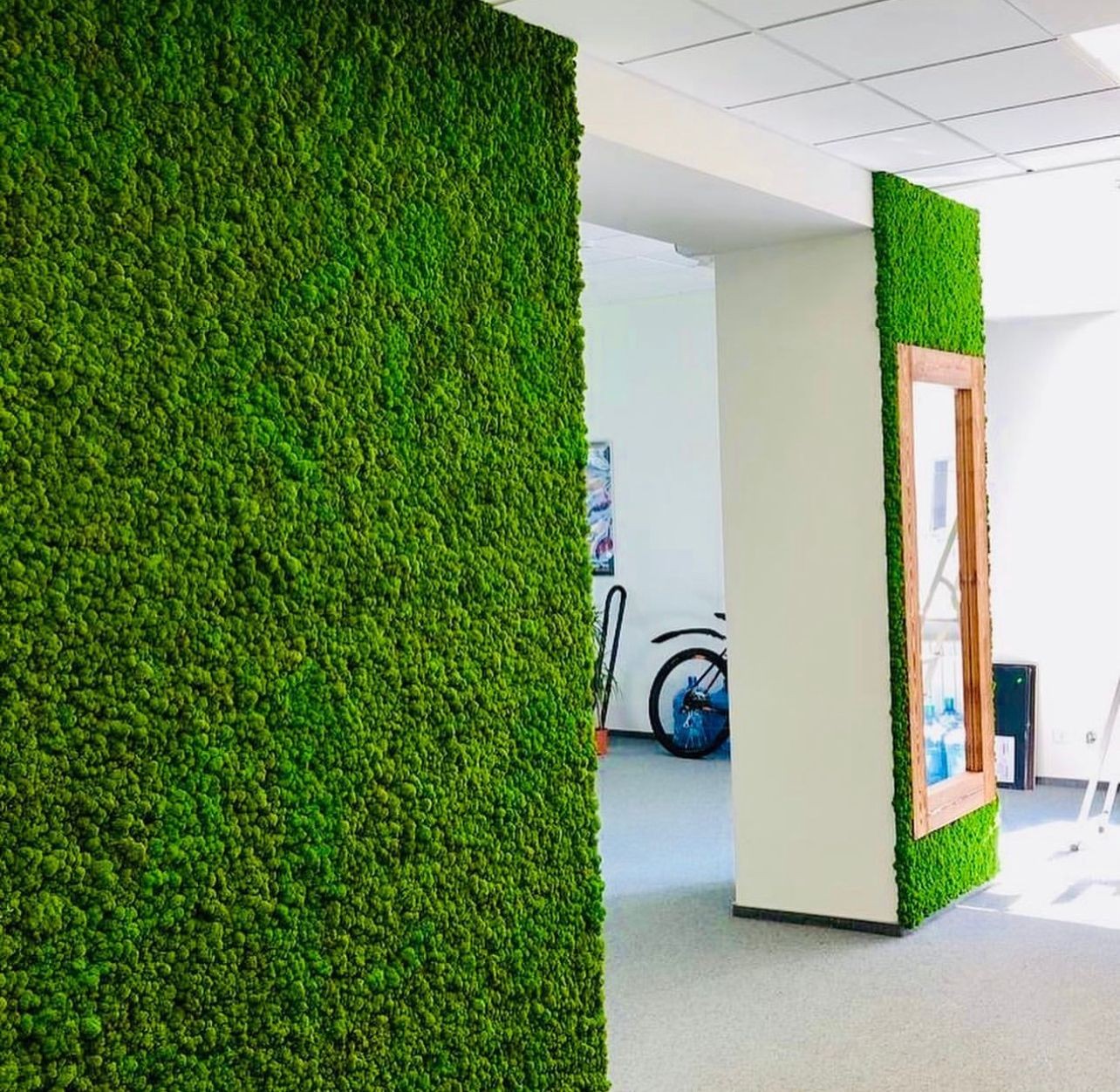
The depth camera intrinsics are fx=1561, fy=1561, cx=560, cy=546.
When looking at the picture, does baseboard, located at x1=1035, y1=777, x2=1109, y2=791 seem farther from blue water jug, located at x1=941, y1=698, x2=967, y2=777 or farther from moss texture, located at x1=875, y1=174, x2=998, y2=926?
blue water jug, located at x1=941, y1=698, x2=967, y2=777

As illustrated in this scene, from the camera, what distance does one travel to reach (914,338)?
214 inches

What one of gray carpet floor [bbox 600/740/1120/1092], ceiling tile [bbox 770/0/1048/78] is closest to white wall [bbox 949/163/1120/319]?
ceiling tile [bbox 770/0/1048/78]

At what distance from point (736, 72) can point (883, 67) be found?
0.37 metres

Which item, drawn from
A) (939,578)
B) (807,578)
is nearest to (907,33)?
(807,578)

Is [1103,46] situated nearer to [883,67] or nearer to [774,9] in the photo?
[883,67]

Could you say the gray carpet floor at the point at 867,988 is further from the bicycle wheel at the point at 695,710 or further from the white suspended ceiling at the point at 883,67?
the white suspended ceiling at the point at 883,67

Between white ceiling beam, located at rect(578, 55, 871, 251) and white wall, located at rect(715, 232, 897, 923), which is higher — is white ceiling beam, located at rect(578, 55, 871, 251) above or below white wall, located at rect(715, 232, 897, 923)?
above

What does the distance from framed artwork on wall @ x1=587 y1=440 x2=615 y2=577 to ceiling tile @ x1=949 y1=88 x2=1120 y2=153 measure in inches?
187

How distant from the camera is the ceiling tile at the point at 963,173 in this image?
514 centimetres

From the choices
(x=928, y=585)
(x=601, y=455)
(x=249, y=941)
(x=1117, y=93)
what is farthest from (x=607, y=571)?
(x=249, y=941)

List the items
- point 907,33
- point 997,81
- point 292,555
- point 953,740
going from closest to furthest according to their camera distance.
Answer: point 292,555
point 907,33
point 997,81
point 953,740

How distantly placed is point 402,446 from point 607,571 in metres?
6.39

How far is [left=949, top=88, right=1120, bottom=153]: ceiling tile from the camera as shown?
439cm

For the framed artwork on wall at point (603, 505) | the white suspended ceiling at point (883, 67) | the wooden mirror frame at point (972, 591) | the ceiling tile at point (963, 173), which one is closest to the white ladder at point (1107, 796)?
the wooden mirror frame at point (972, 591)
